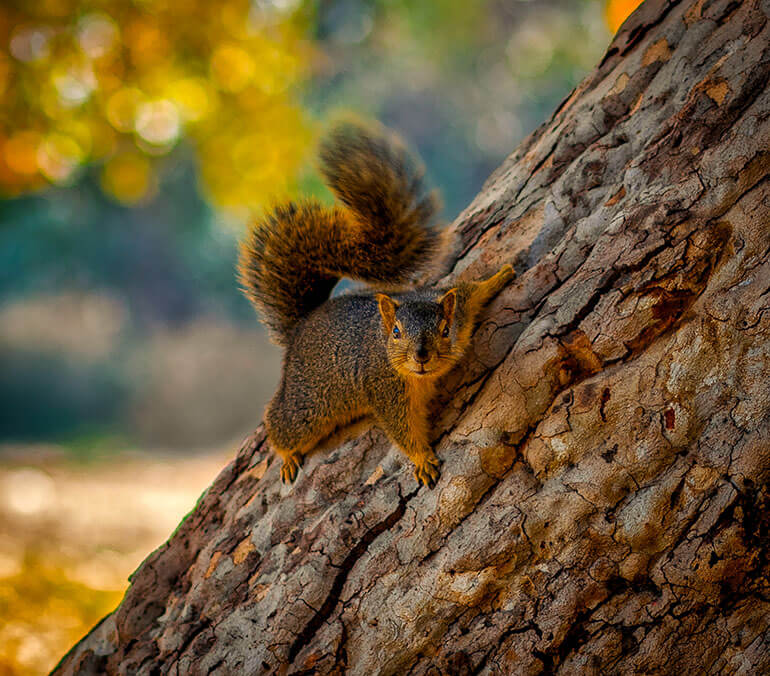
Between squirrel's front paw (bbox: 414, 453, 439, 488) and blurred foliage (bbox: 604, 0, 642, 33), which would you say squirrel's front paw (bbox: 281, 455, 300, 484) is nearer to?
squirrel's front paw (bbox: 414, 453, 439, 488)

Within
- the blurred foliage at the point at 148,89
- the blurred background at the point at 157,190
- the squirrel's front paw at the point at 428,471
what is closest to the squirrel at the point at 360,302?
the squirrel's front paw at the point at 428,471

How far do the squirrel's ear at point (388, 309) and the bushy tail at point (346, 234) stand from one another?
17cm

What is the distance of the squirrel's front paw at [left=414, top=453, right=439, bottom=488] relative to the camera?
1034 millimetres

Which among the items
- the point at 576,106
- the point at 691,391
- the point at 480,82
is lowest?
the point at 691,391

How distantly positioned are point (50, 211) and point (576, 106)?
644 centimetres

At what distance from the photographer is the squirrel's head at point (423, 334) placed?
41.8 inches

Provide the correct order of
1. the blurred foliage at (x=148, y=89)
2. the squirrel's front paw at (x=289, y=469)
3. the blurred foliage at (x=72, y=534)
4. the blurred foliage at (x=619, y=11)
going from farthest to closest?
the blurred foliage at (x=148, y=89), the blurred foliage at (x=619, y=11), the blurred foliage at (x=72, y=534), the squirrel's front paw at (x=289, y=469)

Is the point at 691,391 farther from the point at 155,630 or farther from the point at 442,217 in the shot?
the point at 155,630

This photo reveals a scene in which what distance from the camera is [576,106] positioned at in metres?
1.23

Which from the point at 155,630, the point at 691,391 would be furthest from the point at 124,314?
the point at 691,391

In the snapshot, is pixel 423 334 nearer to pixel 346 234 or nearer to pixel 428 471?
pixel 428 471

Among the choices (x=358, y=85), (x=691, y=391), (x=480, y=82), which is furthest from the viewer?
(x=480, y=82)

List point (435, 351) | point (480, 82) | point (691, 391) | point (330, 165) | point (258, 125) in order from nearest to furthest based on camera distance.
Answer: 1. point (691, 391)
2. point (435, 351)
3. point (330, 165)
4. point (258, 125)
5. point (480, 82)

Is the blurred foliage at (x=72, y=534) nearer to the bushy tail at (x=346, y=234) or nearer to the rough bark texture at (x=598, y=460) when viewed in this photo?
the rough bark texture at (x=598, y=460)
